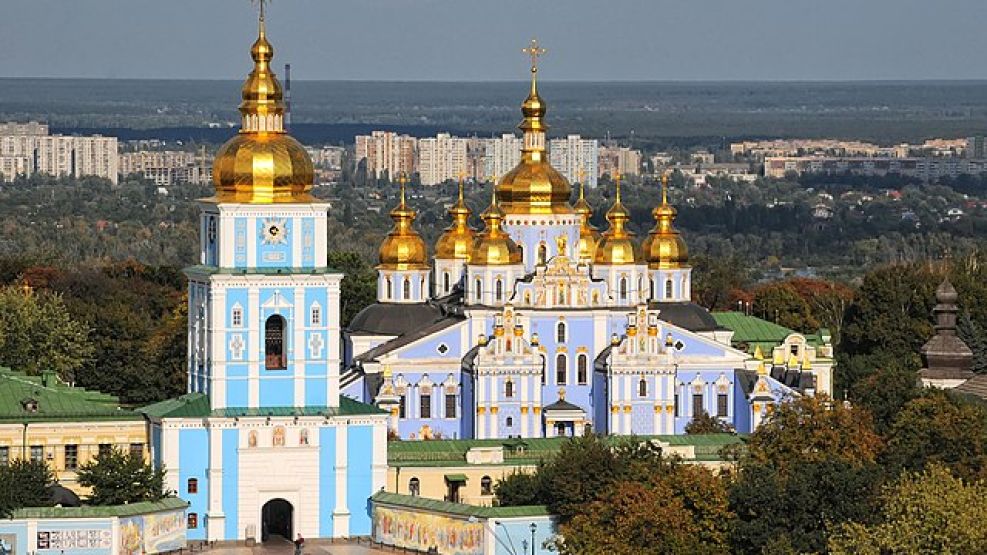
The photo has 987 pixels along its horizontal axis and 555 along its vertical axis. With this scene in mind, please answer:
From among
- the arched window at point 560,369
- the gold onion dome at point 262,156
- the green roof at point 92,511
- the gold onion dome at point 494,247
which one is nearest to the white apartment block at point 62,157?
the gold onion dome at point 494,247

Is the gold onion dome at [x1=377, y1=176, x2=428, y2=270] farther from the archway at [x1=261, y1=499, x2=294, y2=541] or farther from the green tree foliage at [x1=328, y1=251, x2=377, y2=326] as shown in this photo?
the archway at [x1=261, y1=499, x2=294, y2=541]

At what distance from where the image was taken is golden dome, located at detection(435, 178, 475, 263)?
183 feet

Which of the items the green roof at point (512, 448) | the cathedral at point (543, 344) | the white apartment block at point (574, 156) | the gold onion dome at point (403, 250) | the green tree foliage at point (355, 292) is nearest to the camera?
the green roof at point (512, 448)

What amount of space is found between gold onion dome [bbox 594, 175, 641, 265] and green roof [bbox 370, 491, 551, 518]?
1508 centimetres

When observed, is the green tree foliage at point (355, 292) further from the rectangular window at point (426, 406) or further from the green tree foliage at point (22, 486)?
the green tree foliage at point (22, 486)

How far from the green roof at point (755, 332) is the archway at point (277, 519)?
17972 millimetres

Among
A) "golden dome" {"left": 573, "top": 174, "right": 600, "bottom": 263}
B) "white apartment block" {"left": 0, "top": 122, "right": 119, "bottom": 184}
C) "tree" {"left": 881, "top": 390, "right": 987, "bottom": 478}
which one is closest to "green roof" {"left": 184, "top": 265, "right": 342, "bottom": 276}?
"tree" {"left": 881, "top": 390, "right": 987, "bottom": 478}

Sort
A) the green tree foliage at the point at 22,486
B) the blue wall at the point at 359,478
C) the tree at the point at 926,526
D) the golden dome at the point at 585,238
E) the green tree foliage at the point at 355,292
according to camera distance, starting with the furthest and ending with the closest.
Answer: the green tree foliage at the point at 355,292 < the golden dome at the point at 585,238 < the blue wall at the point at 359,478 < the green tree foliage at the point at 22,486 < the tree at the point at 926,526

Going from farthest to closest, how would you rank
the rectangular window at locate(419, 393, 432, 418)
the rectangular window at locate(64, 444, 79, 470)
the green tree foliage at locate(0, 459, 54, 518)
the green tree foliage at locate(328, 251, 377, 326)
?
the green tree foliage at locate(328, 251, 377, 326)
the rectangular window at locate(419, 393, 432, 418)
the rectangular window at locate(64, 444, 79, 470)
the green tree foliage at locate(0, 459, 54, 518)

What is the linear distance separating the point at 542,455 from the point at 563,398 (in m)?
9.89

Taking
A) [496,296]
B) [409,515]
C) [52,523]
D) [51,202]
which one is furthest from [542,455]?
[51,202]

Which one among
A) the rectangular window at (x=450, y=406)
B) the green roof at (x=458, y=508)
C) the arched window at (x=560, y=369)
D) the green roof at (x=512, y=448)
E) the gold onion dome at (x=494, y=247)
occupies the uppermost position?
the gold onion dome at (x=494, y=247)

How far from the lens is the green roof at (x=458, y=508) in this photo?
37.4 m

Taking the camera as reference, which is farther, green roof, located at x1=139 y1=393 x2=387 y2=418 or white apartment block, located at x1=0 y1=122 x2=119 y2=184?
white apartment block, located at x1=0 y1=122 x2=119 y2=184
